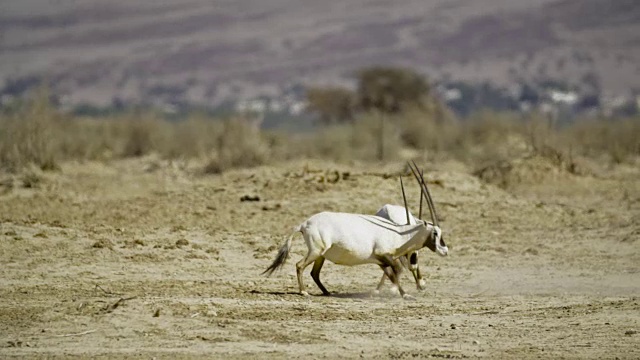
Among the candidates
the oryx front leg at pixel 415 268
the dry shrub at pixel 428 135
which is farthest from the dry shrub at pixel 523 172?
the dry shrub at pixel 428 135

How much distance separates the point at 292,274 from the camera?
1501cm

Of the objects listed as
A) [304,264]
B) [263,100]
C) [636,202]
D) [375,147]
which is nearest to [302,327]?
[304,264]

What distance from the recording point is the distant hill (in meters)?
158

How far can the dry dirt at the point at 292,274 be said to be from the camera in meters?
10.9

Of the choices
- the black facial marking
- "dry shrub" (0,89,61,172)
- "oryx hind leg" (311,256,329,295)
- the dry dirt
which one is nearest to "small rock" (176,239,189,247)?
the dry dirt

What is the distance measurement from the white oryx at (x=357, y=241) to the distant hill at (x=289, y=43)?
452 feet

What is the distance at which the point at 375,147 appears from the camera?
3516 centimetres

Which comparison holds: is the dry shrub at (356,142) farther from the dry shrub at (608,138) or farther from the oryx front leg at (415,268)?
the oryx front leg at (415,268)

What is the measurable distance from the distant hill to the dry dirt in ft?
429

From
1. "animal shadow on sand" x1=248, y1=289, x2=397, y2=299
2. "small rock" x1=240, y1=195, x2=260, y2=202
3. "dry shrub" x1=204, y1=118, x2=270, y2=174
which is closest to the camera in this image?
"animal shadow on sand" x1=248, y1=289, x2=397, y2=299

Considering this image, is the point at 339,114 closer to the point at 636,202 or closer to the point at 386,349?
the point at 636,202

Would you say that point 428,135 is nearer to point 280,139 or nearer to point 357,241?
point 280,139

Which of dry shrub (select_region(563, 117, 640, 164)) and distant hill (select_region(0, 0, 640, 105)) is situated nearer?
dry shrub (select_region(563, 117, 640, 164))

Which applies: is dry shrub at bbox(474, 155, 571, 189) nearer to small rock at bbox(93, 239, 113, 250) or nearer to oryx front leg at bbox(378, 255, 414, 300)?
small rock at bbox(93, 239, 113, 250)
